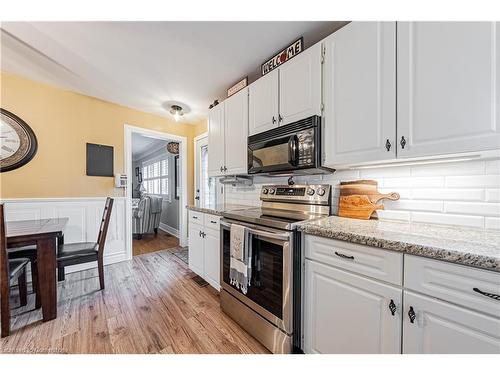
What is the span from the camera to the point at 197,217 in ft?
7.88

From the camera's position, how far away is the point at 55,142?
2.68m

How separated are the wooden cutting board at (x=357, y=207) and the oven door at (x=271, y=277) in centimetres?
57

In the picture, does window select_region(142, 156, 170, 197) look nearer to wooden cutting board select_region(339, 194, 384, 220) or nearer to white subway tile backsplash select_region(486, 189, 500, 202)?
wooden cutting board select_region(339, 194, 384, 220)

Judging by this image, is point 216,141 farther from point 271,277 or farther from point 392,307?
point 392,307

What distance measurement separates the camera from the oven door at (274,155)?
1.63m

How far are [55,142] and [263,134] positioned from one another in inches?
112

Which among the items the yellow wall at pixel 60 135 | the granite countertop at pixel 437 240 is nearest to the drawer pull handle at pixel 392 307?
the granite countertop at pixel 437 240

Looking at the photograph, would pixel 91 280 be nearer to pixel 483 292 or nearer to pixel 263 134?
pixel 263 134

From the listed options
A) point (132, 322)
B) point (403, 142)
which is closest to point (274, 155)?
point (403, 142)

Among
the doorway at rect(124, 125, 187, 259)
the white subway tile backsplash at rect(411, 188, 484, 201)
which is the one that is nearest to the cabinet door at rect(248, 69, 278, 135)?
the white subway tile backsplash at rect(411, 188, 484, 201)

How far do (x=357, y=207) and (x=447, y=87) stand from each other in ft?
2.74

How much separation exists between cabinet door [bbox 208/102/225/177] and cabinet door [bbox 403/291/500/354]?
2.11m

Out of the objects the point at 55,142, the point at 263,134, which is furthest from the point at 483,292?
the point at 55,142

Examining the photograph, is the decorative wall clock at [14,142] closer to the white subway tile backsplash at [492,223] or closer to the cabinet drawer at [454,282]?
the cabinet drawer at [454,282]
